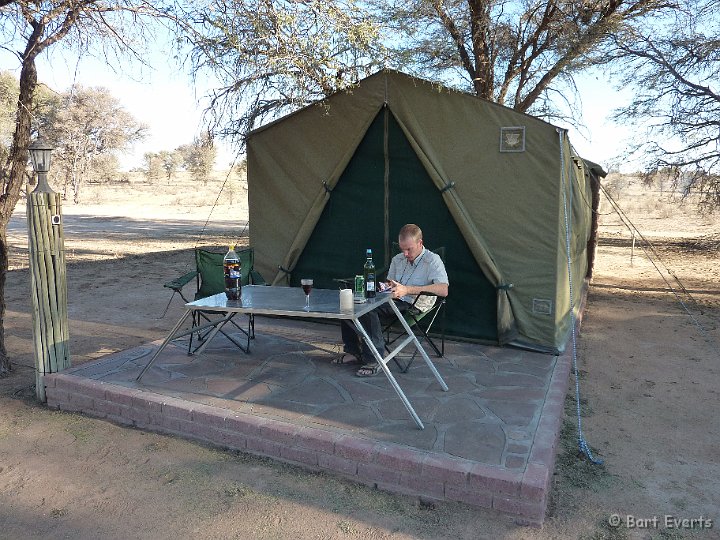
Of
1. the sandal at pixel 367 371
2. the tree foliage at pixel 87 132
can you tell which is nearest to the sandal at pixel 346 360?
the sandal at pixel 367 371

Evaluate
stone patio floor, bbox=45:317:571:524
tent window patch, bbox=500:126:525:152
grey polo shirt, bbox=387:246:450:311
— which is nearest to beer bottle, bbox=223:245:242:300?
stone patio floor, bbox=45:317:571:524

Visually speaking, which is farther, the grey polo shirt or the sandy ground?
the grey polo shirt

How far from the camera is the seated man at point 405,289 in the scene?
12.3 feet

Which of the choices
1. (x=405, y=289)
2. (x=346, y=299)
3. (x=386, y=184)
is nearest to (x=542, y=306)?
(x=405, y=289)

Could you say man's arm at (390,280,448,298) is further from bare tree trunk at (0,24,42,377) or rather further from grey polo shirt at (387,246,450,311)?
bare tree trunk at (0,24,42,377)

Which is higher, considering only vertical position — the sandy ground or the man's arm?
the man's arm

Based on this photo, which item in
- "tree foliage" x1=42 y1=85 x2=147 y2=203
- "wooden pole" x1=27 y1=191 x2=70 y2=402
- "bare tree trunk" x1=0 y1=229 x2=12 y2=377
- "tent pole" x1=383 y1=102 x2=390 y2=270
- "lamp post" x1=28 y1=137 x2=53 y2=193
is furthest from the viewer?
"tree foliage" x1=42 y1=85 x2=147 y2=203

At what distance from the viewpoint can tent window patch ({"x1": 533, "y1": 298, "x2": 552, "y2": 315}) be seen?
4.48 metres

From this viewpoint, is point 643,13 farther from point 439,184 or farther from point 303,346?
point 303,346

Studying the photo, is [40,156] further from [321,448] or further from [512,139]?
[512,139]

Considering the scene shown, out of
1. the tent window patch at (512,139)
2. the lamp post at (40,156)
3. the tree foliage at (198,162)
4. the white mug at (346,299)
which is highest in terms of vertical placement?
the tree foliage at (198,162)

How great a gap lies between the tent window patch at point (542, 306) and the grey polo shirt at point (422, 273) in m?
1.02

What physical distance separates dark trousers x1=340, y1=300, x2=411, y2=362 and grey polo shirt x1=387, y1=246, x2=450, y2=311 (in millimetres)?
123

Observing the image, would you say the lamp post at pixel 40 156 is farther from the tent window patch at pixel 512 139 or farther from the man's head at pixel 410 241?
the tent window patch at pixel 512 139
